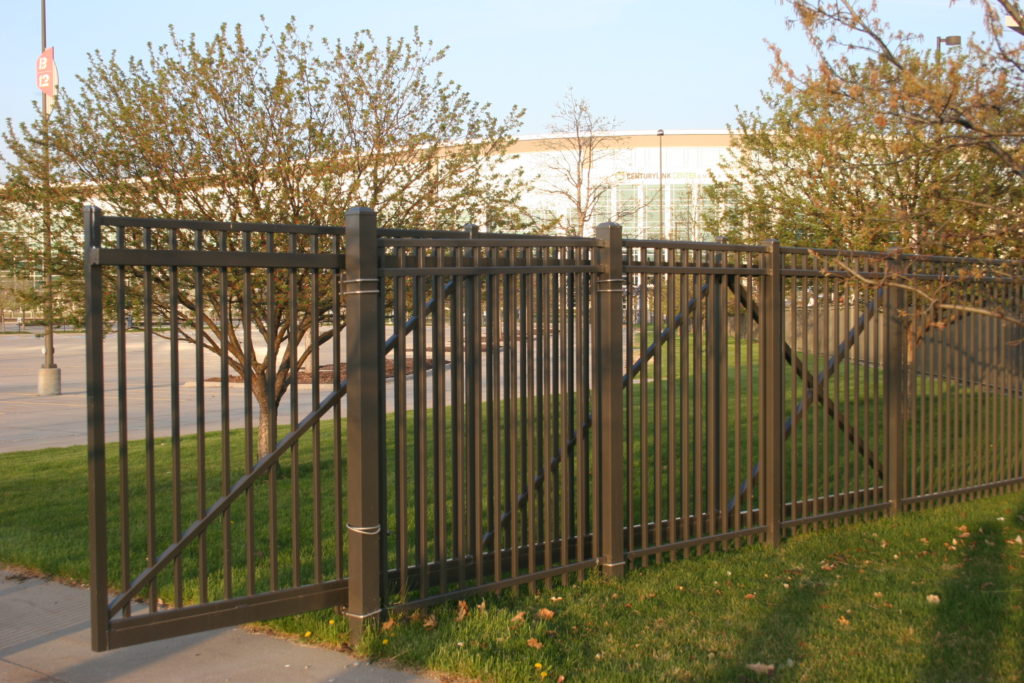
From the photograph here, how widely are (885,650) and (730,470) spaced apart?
4589 mm

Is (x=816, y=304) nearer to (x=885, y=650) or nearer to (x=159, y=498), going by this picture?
(x=885, y=650)

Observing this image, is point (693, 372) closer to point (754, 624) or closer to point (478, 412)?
point (478, 412)

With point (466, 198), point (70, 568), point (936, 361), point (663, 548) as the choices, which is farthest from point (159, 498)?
point (936, 361)

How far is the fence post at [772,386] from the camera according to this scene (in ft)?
22.0

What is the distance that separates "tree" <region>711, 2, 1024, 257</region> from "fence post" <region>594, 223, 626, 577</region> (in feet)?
4.17

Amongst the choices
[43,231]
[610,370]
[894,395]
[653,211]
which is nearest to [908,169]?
[894,395]

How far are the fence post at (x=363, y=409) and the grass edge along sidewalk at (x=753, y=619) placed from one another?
0.77 feet

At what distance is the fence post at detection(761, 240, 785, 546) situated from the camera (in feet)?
22.0

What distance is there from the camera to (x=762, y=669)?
4.41 meters

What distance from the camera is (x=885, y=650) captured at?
15.2ft

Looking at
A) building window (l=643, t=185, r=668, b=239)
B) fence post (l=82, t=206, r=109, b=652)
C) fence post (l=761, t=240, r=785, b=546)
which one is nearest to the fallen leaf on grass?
fence post (l=761, t=240, r=785, b=546)

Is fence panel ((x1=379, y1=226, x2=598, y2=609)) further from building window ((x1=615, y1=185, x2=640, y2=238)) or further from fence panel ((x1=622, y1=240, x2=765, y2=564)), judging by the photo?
building window ((x1=615, y1=185, x2=640, y2=238))

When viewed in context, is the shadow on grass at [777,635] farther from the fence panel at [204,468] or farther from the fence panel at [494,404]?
the fence panel at [204,468]

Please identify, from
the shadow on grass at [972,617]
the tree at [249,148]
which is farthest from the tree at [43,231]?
the shadow on grass at [972,617]
